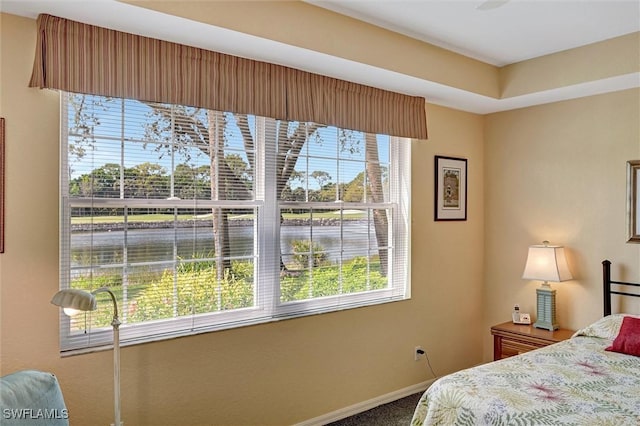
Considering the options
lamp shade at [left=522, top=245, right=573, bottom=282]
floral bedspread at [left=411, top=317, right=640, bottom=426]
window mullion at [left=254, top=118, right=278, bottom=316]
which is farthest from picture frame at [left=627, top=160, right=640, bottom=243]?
window mullion at [left=254, top=118, right=278, bottom=316]

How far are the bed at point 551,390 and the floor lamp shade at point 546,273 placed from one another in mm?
645

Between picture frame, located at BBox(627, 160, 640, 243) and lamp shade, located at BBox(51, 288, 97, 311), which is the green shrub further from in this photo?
picture frame, located at BBox(627, 160, 640, 243)

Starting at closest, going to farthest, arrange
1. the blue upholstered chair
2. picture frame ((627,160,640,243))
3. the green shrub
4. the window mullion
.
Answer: the blue upholstered chair → the window mullion → the green shrub → picture frame ((627,160,640,243))

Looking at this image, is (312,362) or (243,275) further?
(312,362)

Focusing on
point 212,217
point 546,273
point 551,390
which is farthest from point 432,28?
point 551,390

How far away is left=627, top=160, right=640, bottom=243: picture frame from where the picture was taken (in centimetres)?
322

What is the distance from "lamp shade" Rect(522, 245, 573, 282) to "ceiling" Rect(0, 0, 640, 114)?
1.17 m

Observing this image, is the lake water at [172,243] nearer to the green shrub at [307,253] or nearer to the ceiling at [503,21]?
the green shrub at [307,253]

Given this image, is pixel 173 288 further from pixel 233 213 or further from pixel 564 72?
pixel 564 72

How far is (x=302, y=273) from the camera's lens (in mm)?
3057

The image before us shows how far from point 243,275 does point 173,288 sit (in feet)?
1.41

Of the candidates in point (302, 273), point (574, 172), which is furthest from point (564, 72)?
point (302, 273)

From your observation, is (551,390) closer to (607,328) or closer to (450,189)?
(607,328)

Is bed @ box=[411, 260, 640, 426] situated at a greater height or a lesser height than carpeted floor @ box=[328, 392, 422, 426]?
greater
